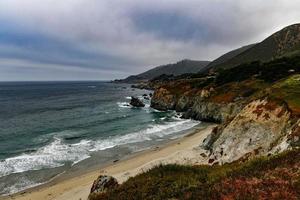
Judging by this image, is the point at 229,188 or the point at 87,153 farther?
the point at 87,153

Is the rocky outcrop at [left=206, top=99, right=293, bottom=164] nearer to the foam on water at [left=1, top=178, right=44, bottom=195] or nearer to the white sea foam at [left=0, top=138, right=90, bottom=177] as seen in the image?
the foam on water at [left=1, top=178, right=44, bottom=195]

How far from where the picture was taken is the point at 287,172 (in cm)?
1312

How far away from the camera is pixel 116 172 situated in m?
35.2

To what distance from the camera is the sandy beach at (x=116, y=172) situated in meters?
29.4

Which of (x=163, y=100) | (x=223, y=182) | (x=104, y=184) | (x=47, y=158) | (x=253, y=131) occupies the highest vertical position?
(x=223, y=182)

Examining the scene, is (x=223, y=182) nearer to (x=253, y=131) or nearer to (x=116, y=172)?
(x=253, y=131)

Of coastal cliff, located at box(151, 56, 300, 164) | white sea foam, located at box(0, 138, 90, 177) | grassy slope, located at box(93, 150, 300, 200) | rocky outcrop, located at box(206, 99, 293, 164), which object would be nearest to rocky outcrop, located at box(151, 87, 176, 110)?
white sea foam, located at box(0, 138, 90, 177)

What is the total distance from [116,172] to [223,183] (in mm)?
23764

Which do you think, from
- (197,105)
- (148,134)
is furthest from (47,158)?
(197,105)

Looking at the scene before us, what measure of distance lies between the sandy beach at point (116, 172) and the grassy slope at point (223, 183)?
12581mm

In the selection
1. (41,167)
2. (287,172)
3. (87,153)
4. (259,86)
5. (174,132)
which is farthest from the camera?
(259,86)

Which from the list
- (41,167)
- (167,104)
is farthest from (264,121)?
(167,104)

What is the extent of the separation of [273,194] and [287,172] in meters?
2.51

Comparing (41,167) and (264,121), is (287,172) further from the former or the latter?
(41,167)
